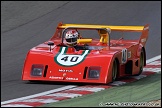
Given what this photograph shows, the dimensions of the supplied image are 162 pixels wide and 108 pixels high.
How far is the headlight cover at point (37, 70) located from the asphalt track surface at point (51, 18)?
1642 mm

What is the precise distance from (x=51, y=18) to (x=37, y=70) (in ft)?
28.6

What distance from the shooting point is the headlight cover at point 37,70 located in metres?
15.2

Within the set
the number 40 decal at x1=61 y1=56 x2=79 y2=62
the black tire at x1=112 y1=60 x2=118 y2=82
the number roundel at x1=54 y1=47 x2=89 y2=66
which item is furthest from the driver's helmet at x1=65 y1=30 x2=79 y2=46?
the black tire at x1=112 y1=60 x2=118 y2=82

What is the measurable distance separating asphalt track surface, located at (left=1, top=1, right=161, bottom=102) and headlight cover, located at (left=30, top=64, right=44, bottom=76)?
1.64 meters

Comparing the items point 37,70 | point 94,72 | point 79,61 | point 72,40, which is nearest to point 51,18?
point 72,40

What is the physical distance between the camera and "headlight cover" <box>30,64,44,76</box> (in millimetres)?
15227

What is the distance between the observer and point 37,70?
50.1 ft

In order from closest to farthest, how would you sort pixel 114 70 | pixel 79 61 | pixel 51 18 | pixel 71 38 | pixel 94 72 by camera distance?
1. pixel 94 72
2. pixel 79 61
3. pixel 114 70
4. pixel 71 38
5. pixel 51 18

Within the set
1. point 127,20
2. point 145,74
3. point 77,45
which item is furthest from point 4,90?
point 127,20

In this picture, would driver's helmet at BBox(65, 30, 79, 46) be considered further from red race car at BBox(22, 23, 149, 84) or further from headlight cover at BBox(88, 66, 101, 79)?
headlight cover at BBox(88, 66, 101, 79)

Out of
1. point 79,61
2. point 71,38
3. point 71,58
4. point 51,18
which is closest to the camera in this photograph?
point 79,61

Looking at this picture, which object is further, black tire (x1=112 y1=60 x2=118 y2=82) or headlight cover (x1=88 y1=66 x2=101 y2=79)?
black tire (x1=112 y1=60 x2=118 y2=82)

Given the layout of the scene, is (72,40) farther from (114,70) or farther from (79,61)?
(114,70)

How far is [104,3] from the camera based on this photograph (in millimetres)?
26344
